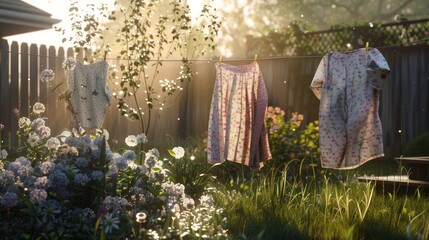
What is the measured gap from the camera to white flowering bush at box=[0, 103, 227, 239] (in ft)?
13.3

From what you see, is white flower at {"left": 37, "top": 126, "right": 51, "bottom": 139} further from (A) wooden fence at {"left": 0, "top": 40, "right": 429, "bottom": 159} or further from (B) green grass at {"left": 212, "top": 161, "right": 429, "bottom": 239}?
(A) wooden fence at {"left": 0, "top": 40, "right": 429, "bottom": 159}

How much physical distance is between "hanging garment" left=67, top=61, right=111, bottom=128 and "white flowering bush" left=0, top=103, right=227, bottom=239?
311 cm

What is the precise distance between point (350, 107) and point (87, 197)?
113 inches

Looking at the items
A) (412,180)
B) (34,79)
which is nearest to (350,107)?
(412,180)

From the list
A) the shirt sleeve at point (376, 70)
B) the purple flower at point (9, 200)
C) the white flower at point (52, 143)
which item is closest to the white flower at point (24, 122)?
the white flower at point (52, 143)

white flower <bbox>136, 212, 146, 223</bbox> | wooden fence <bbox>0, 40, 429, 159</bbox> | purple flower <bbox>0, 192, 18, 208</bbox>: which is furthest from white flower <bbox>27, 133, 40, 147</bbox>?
wooden fence <bbox>0, 40, 429, 159</bbox>

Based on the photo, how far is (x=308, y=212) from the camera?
5.18m

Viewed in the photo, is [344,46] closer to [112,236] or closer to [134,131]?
[134,131]

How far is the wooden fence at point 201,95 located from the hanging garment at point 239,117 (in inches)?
113

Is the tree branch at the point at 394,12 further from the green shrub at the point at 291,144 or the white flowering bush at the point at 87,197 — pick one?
the white flowering bush at the point at 87,197

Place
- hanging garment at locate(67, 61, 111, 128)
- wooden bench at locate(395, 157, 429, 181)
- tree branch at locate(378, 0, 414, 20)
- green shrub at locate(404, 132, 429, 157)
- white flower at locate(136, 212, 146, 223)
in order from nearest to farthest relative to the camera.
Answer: white flower at locate(136, 212, 146, 223) → wooden bench at locate(395, 157, 429, 181) → hanging garment at locate(67, 61, 111, 128) → green shrub at locate(404, 132, 429, 157) → tree branch at locate(378, 0, 414, 20)

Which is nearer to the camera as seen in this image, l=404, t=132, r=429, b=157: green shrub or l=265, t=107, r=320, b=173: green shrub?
l=265, t=107, r=320, b=173: green shrub

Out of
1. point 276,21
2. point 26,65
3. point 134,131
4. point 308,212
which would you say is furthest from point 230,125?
point 276,21

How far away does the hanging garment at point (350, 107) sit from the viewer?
245 inches
